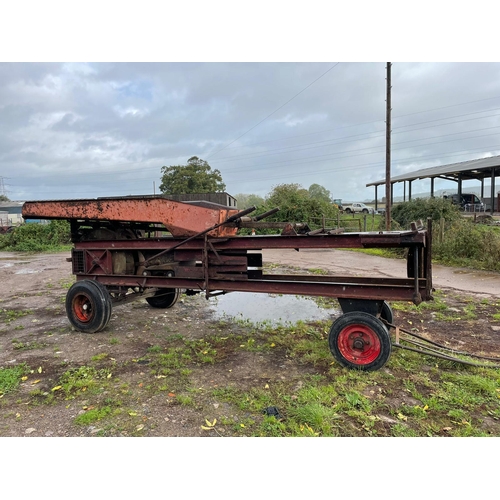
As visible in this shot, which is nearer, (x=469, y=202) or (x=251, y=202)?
(x=469, y=202)

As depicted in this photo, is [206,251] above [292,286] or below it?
above

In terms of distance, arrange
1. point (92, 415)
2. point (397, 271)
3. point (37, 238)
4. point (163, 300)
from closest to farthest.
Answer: point (92, 415) → point (163, 300) → point (397, 271) → point (37, 238)

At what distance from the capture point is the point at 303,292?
427 cm

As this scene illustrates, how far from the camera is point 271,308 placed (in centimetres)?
703

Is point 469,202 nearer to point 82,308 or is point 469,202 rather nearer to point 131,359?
point 82,308

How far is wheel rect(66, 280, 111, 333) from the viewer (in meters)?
5.26

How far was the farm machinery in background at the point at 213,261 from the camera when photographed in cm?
388

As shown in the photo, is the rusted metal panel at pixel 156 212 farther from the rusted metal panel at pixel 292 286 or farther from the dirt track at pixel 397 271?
the dirt track at pixel 397 271

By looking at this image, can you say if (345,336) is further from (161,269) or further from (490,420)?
(161,269)

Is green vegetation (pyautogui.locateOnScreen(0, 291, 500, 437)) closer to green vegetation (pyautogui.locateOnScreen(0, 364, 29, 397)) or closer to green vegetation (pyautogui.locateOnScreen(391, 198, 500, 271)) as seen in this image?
green vegetation (pyautogui.locateOnScreen(0, 364, 29, 397))

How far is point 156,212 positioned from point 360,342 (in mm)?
3022

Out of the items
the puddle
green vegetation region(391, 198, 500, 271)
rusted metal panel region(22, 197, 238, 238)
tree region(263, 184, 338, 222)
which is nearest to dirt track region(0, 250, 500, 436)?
the puddle

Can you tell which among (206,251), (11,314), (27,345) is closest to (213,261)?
(206,251)

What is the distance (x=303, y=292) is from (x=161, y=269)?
86.9 inches
